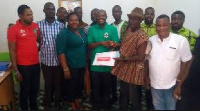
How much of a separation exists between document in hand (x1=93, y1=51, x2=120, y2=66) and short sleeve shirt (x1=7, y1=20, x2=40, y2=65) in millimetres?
777

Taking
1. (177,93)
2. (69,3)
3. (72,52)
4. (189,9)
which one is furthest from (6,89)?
(189,9)

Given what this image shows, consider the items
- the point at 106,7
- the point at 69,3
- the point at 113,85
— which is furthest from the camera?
the point at 106,7

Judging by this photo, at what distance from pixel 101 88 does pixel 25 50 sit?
3.67ft

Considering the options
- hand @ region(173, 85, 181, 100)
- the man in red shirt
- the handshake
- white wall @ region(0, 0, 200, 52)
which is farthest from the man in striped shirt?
white wall @ region(0, 0, 200, 52)

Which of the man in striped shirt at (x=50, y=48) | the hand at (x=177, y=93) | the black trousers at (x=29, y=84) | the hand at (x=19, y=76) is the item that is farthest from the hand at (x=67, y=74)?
the hand at (x=177, y=93)

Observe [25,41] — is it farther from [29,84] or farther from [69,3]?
[69,3]

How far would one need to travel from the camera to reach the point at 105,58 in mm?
3037

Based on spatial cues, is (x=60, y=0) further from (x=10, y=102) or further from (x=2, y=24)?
(x=10, y=102)

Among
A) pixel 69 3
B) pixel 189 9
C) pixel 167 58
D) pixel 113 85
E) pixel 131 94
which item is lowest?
pixel 113 85

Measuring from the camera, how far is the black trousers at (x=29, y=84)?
305cm

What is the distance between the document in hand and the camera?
116 inches

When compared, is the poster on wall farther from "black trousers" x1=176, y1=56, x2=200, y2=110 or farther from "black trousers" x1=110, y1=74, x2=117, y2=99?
"black trousers" x1=176, y1=56, x2=200, y2=110

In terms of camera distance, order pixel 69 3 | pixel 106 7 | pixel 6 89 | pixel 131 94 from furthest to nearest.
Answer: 1. pixel 106 7
2. pixel 69 3
3. pixel 6 89
4. pixel 131 94

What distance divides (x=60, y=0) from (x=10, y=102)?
2.55m
